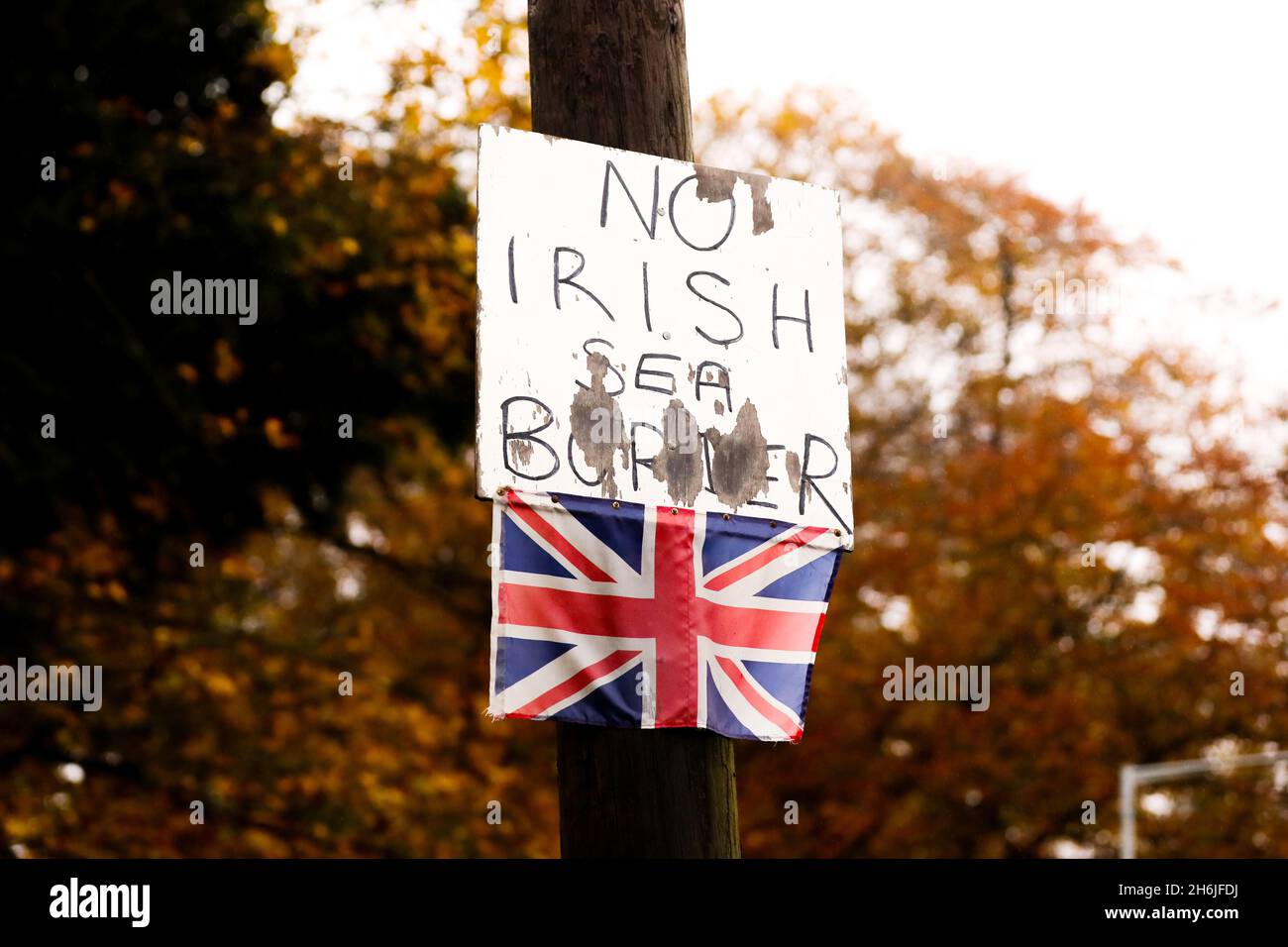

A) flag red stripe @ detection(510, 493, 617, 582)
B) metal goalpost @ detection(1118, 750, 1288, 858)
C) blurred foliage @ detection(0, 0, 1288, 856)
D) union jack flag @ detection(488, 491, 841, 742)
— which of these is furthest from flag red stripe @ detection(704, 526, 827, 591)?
metal goalpost @ detection(1118, 750, 1288, 858)

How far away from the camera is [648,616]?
12.2 ft

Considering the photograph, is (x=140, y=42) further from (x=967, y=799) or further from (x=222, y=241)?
(x=967, y=799)

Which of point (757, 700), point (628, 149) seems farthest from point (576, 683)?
Result: point (628, 149)

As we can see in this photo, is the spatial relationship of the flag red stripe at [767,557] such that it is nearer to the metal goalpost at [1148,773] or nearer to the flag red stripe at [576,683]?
the flag red stripe at [576,683]

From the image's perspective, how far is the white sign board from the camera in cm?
367

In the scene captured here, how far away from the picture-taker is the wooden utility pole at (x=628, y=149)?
3.53 m

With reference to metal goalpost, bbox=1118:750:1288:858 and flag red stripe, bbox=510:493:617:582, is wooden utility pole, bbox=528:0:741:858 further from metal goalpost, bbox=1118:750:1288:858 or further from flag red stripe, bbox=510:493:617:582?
metal goalpost, bbox=1118:750:1288:858

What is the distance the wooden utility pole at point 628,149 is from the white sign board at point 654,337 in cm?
12

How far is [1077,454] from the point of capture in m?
20.4

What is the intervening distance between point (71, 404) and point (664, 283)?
7787 mm

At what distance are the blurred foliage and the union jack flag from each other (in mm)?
6454

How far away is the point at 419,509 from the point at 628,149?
18.0 m

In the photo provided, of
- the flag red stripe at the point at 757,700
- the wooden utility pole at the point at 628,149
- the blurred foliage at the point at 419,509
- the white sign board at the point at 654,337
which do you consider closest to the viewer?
the wooden utility pole at the point at 628,149

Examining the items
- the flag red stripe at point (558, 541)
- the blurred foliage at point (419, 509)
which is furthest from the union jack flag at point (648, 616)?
the blurred foliage at point (419, 509)
